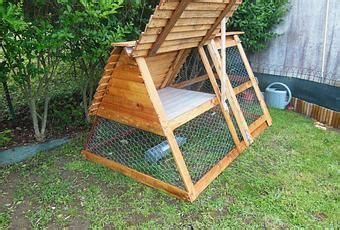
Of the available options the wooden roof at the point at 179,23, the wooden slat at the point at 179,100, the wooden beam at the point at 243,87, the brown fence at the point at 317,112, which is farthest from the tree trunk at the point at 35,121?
the brown fence at the point at 317,112

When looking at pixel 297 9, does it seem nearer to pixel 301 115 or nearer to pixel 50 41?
pixel 301 115

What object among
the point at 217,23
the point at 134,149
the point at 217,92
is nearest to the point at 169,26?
the point at 217,23

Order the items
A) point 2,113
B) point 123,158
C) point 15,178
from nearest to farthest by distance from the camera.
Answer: point 15,178
point 123,158
point 2,113

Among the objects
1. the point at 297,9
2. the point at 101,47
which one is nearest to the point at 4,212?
the point at 101,47

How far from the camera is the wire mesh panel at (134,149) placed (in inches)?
104

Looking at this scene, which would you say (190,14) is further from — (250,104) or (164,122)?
(250,104)

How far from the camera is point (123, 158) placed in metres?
2.87

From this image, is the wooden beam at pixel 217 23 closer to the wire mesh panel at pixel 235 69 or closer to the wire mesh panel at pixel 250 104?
the wire mesh panel at pixel 235 69

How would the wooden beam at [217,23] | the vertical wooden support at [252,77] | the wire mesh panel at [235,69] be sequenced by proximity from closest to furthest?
the wooden beam at [217,23] < the vertical wooden support at [252,77] < the wire mesh panel at [235,69]

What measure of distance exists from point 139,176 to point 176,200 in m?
0.40

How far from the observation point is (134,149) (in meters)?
3.04

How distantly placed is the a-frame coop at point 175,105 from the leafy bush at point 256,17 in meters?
0.79

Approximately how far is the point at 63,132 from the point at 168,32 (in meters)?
1.79

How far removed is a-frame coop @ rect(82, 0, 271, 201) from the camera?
2.27 m
